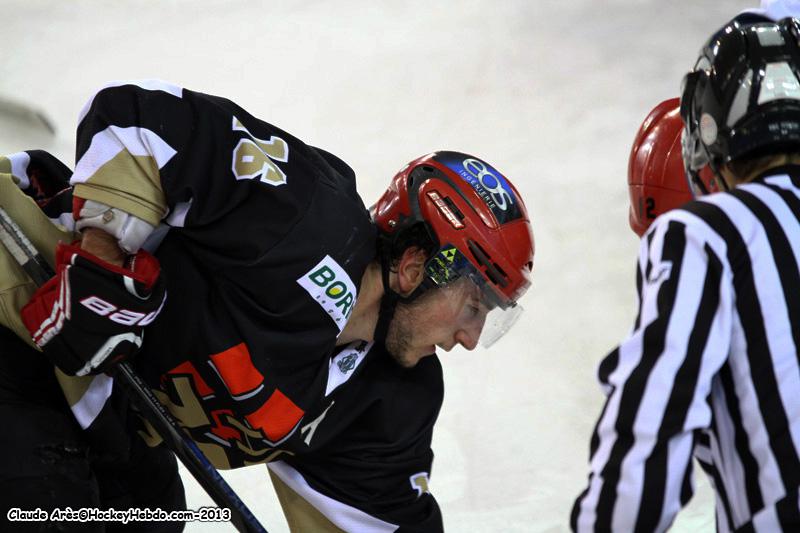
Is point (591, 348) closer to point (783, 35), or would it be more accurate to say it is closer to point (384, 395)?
point (384, 395)

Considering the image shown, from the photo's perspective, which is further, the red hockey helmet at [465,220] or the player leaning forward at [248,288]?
the red hockey helmet at [465,220]

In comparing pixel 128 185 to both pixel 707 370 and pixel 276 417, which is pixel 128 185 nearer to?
pixel 276 417

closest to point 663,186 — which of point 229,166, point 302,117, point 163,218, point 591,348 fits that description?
point 229,166

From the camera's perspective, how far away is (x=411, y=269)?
2057 millimetres

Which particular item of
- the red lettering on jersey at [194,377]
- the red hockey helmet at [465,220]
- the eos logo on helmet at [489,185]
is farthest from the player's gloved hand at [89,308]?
the eos logo on helmet at [489,185]

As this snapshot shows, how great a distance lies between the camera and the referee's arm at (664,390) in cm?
110

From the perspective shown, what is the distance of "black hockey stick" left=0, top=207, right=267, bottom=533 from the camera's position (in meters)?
1.78

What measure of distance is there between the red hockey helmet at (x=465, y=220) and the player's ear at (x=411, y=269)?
0.02 metres

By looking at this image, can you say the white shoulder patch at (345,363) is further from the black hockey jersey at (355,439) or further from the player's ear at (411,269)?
the player's ear at (411,269)

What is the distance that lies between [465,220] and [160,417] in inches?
27.7

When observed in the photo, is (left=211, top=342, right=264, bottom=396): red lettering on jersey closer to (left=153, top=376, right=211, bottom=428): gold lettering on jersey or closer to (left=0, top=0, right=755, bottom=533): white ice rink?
(left=153, top=376, right=211, bottom=428): gold lettering on jersey

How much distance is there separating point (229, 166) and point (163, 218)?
0.49 feet

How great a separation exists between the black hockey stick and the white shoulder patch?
29cm

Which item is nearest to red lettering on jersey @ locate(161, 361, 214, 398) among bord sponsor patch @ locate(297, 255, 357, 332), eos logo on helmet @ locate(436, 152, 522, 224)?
bord sponsor patch @ locate(297, 255, 357, 332)
